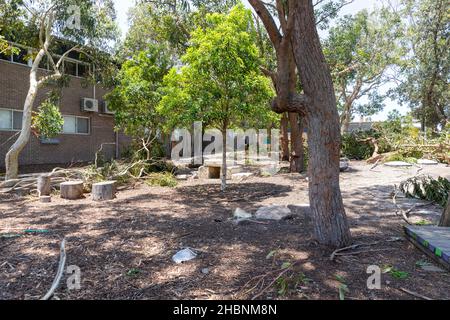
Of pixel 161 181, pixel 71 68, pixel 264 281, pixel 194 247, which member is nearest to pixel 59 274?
pixel 194 247

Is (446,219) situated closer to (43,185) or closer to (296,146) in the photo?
(43,185)

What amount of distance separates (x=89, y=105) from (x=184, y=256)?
15.0 meters

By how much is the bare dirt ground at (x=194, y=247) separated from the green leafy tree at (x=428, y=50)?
16992 millimetres

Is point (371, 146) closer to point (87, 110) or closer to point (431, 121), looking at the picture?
point (431, 121)

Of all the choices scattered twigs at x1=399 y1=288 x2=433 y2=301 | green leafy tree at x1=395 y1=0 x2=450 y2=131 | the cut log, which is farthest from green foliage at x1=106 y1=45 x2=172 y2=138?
green leafy tree at x1=395 y1=0 x2=450 y2=131

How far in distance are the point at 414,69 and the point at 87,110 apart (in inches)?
819

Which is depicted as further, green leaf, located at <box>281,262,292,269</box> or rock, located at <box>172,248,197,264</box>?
rock, located at <box>172,248,197,264</box>

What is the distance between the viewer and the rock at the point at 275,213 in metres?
5.60

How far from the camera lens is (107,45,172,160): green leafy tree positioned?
12.5 metres

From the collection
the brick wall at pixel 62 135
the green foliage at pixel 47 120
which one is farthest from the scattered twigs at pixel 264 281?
the brick wall at pixel 62 135

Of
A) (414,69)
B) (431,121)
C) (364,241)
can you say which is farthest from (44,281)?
(431,121)

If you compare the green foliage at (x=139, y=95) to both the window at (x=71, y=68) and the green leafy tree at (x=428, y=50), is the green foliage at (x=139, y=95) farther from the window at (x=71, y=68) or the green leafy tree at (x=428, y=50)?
the green leafy tree at (x=428, y=50)

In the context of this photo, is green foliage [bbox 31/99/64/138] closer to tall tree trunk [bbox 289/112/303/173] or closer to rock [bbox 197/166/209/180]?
rock [bbox 197/166/209/180]

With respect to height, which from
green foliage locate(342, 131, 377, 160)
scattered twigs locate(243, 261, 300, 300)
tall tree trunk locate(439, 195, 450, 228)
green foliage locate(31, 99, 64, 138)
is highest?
green foliage locate(31, 99, 64, 138)
